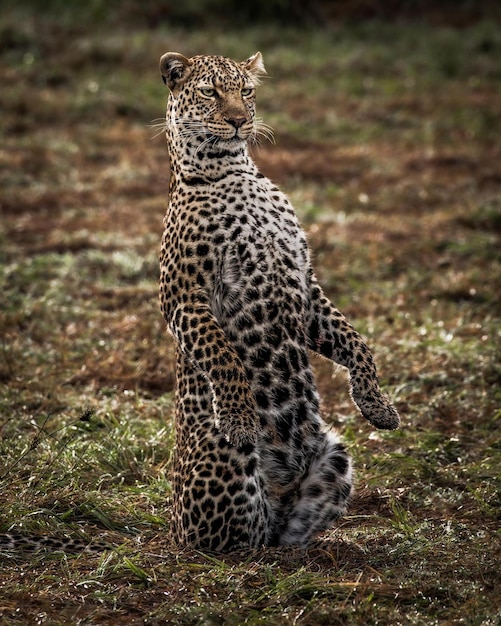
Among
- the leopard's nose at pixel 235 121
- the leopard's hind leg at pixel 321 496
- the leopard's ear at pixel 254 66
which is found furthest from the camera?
the leopard's ear at pixel 254 66

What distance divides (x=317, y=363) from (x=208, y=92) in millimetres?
3335

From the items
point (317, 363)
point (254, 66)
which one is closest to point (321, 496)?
point (254, 66)

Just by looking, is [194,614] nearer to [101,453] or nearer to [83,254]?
[101,453]

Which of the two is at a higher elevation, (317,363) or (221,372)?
(221,372)

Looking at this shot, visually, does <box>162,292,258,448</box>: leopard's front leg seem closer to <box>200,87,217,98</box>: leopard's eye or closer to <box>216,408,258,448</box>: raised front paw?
<box>216,408,258,448</box>: raised front paw

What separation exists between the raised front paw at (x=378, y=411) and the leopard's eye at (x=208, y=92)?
1769 millimetres

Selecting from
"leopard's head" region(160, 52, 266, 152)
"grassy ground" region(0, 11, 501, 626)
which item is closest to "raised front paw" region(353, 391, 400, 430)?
"grassy ground" region(0, 11, 501, 626)

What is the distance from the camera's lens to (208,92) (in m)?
5.84

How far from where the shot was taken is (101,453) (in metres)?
6.70

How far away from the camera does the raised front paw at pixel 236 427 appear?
527 centimetres

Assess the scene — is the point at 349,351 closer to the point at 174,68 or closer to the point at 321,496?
the point at 321,496

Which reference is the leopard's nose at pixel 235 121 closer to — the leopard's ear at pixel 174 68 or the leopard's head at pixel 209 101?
the leopard's head at pixel 209 101

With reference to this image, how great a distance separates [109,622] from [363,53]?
17.9 m

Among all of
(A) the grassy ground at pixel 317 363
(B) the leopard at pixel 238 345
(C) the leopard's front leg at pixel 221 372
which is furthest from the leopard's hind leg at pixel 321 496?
(C) the leopard's front leg at pixel 221 372
